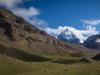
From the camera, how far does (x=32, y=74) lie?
4566 centimetres

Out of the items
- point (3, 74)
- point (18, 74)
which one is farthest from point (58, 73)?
point (3, 74)

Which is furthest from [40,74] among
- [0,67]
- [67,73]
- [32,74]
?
[0,67]

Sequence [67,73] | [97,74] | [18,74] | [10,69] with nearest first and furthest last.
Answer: [97,74]
[67,73]
[18,74]
[10,69]

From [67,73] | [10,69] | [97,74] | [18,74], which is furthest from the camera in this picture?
[10,69]

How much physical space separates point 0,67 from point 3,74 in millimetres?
5814

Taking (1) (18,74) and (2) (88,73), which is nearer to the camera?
(2) (88,73)

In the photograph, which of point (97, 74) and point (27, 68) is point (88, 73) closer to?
point (97, 74)

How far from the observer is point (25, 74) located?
152ft

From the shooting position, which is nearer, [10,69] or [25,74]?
[25,74]

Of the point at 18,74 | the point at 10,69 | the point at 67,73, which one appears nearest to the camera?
the point at 67,73

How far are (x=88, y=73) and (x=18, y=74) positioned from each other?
546 inches

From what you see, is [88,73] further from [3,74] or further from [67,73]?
[3,74]

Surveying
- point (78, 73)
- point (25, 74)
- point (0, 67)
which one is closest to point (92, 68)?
point (78, 73)

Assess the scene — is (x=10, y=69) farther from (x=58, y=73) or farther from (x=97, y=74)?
(x=97, y=74)
